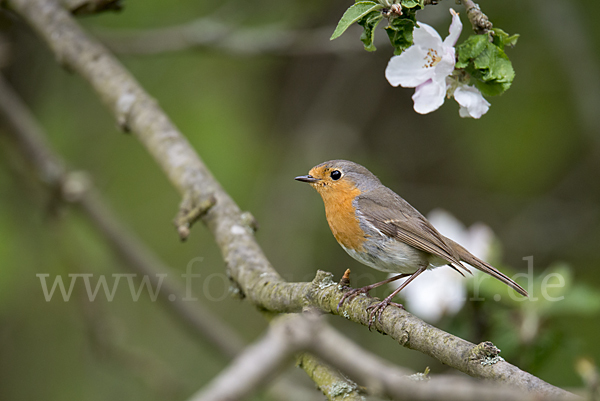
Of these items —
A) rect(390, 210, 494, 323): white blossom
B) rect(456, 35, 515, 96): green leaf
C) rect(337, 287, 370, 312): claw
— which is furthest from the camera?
rect(390, 210, 494, 323): white blossom

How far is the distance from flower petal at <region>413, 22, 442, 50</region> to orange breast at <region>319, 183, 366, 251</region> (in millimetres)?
1323

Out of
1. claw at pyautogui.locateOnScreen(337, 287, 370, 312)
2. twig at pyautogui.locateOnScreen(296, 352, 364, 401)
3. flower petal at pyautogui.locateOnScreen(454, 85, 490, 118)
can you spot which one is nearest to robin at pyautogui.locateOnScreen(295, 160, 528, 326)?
claw at pyautogui.locateOnScreen(337, 287, 370, 312)

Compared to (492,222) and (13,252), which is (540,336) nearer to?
(492,222)

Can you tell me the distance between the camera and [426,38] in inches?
81.4

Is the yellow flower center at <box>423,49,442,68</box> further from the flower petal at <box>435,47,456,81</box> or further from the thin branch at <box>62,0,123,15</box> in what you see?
the thin branch at <box>62,0,123,15</box>

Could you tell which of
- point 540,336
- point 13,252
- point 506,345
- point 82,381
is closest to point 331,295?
point 506,345

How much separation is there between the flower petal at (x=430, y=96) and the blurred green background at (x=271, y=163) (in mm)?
2737

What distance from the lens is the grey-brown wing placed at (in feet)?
9.91

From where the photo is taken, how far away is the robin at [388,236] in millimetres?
3045

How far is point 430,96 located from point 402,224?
1285mm

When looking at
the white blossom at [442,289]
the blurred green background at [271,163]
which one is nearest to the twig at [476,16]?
the white blossom at [442,289]

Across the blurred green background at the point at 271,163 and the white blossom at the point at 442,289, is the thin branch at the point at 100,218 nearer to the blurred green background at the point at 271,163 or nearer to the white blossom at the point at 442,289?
the blurred green background at the point at 271,163

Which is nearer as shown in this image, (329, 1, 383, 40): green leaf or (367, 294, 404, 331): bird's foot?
(329, 1, 383, 40): green leaf

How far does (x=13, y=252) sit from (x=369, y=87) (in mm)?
4104
